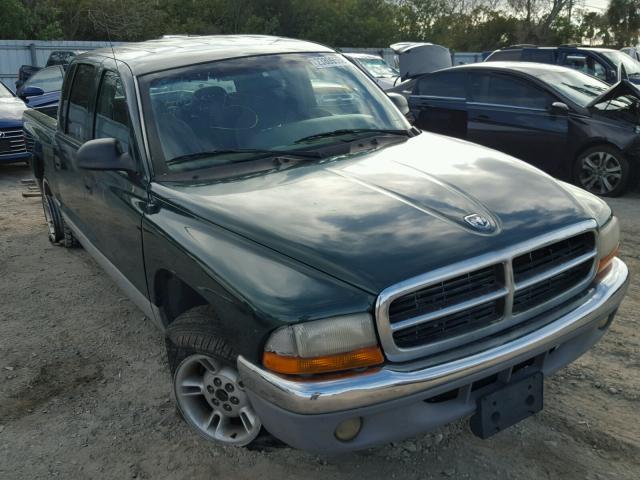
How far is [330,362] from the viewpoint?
2.26 m

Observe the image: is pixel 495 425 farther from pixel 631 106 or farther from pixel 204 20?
pixel 204 20

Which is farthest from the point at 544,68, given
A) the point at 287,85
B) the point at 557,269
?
the point at 557,269

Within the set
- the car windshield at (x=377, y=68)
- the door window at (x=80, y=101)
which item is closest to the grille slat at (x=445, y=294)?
the door window at (x=80, y=101)

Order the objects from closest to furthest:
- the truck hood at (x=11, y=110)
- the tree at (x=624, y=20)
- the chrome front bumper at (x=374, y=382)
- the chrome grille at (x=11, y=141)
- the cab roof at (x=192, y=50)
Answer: the chrome front bumper at (x=374, y=382) < the cab roof at (x=192, y=50) < the chrome grille at (x=11, y=141) < the truck hood at (x=11, y=110) < the tree at (x=624, y=20)

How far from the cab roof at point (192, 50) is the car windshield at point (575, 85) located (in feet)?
14.6

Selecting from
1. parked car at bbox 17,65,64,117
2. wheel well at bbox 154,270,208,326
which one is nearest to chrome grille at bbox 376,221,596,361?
wheel well at bbox 154,270,208,326

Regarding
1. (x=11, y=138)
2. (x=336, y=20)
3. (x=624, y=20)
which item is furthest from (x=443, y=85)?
(x=624, y=20)

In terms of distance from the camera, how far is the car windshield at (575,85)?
25.2 ft

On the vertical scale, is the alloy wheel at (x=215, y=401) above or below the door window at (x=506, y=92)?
below

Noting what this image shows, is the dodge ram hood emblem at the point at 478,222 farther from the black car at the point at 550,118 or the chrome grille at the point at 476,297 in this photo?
the black car at the point at 550,118

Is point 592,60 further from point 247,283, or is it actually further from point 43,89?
point 247,283

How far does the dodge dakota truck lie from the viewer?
2.28m

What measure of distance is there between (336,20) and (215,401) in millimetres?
37135

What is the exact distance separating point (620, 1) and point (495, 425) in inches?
2041
